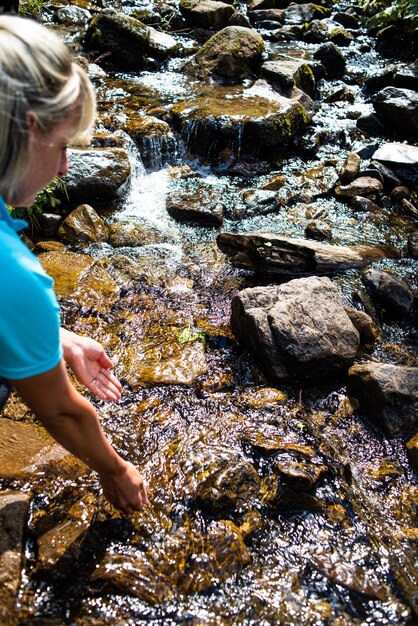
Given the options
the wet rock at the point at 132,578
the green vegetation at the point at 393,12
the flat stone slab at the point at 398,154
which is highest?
the green vegetation at the point at 393,12

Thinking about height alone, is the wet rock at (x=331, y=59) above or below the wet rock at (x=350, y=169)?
above

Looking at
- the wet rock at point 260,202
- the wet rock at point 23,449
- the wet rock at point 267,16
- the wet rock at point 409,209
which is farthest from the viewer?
the wet rock at point 267,16

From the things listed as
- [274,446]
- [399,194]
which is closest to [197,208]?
[399,194]

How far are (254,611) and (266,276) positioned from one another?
11.9 ft

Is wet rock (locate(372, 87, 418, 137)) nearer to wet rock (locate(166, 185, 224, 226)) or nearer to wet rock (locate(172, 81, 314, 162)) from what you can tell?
wet rock (locate(172, 81, 314, 162))

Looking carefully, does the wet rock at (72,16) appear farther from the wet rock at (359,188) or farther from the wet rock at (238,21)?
the wet rock at (359,188)

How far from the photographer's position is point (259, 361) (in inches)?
157

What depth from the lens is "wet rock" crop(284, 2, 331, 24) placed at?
52.9 ft

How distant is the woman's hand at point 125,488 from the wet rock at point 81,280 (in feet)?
9.00

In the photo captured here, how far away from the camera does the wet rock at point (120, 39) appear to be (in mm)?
10802

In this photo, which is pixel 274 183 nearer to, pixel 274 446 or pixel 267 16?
pixel 274 446

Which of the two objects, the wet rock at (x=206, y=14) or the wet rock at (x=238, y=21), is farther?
the wet rock at (x=238, y=21)

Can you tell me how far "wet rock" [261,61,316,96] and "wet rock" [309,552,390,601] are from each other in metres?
9.99

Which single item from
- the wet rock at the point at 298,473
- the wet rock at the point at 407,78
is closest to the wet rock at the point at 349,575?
the wet rock at the point at 298,473
